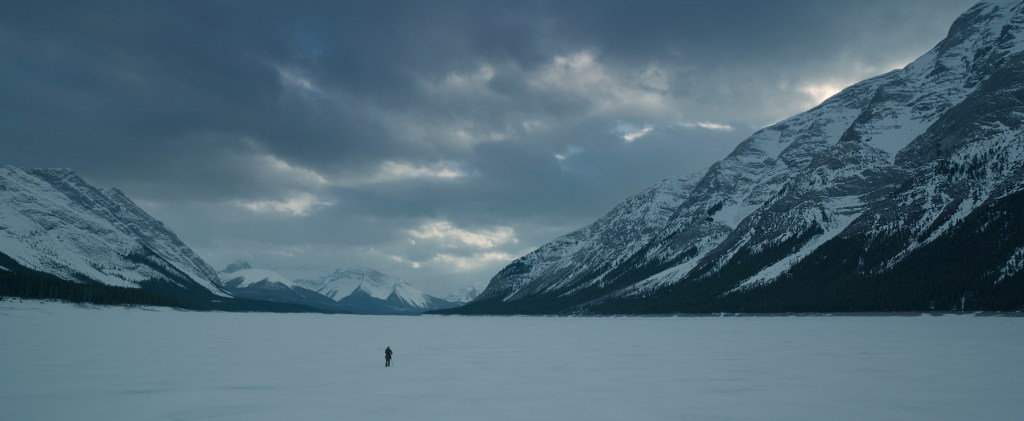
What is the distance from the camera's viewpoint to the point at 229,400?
24500 mm

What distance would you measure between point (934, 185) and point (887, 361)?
593ft

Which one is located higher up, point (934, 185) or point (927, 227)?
point (934, 185)

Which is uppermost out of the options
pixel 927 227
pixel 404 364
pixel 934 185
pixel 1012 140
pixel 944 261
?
pixel 1012 140

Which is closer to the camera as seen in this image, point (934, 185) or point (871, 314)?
point (871, 314)

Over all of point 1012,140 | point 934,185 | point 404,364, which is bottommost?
Answer: point 404,364

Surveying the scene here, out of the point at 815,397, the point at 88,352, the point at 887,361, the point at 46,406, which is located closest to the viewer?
the point at 46,406

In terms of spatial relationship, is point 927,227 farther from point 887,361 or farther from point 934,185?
point 887,361

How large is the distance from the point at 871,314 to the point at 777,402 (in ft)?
410

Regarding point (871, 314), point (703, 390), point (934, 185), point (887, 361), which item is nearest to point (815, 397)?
point (703, 390)

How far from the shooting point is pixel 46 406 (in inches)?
868

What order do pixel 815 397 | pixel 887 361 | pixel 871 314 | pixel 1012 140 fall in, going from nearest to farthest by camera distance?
1. pixel 815 397
2. pixel 887 361
3. pixel 871 314
4. pixel 1012 140

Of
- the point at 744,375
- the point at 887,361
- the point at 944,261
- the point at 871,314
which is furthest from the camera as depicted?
the point at 944,261

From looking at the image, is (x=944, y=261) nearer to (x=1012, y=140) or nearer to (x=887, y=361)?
(x=1012, y=140)

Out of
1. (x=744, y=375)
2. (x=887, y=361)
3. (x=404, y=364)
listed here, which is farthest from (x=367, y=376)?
(x=887, y=361)
